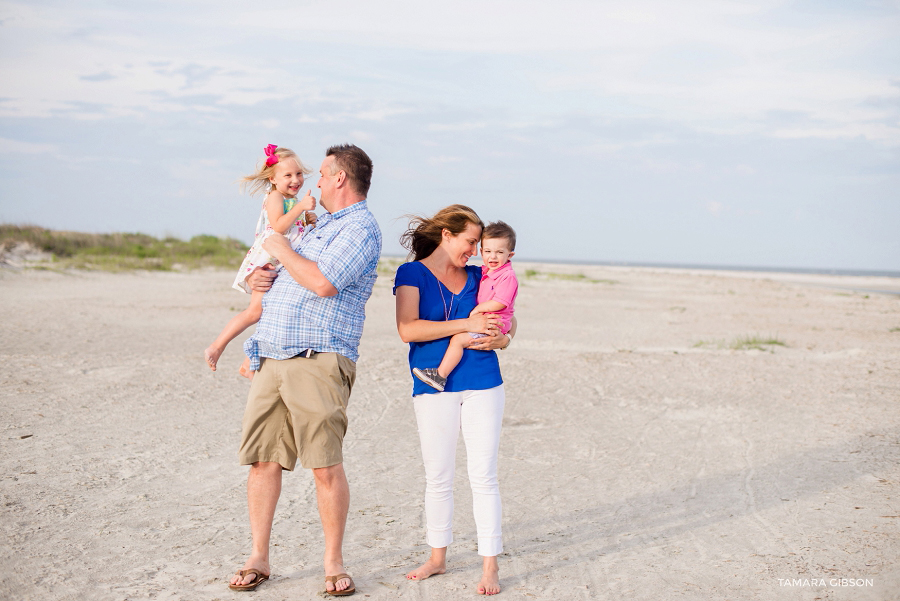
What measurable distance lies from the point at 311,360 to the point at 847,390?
28.0 ft

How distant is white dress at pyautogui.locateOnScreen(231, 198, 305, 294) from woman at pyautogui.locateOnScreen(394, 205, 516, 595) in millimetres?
646

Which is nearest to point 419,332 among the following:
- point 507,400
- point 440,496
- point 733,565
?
point 440,496

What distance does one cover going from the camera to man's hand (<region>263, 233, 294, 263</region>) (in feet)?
11.7

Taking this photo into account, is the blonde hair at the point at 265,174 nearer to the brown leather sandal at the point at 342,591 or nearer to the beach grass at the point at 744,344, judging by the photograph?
the brown leather sandal at the point at 342,591

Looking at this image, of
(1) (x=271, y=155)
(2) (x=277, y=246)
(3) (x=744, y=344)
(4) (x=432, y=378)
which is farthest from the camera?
(3) (x=744, y=344)

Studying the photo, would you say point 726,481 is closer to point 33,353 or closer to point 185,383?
point 185,383

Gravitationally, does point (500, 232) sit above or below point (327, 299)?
above

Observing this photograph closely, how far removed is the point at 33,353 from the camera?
9539 mm

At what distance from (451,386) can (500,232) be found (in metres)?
0.89

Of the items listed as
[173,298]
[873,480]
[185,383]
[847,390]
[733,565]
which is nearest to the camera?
[733,565]

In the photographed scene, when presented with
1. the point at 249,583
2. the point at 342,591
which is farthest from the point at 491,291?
the point at 249,583

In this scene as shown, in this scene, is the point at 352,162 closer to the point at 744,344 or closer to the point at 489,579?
the point at 489,579

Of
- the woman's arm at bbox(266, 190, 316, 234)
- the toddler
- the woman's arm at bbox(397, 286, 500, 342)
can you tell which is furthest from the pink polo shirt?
the woman's arm at bbox(266, 190, 316, 234)

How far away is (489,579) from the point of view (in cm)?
374
